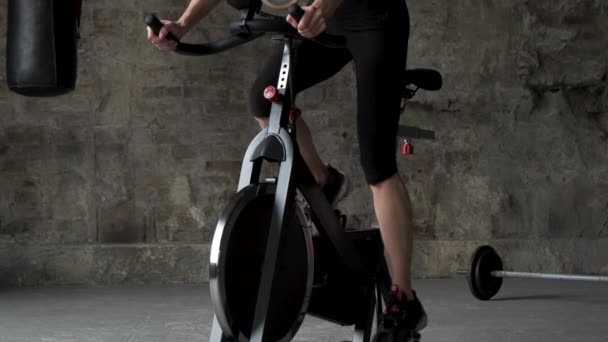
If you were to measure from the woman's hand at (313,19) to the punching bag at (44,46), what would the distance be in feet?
9.43

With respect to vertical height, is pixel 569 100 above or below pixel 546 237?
above

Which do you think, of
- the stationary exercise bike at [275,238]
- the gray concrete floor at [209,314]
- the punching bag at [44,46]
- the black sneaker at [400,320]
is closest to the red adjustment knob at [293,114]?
the stationary exercise bike at [275,238]

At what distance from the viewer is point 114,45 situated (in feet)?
19.4

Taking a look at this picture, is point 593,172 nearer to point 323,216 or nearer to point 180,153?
point 180,153

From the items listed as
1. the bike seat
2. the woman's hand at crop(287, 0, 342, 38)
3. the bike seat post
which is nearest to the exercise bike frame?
the bike seat post

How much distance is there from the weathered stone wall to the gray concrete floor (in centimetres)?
35

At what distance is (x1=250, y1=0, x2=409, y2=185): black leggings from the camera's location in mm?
2732

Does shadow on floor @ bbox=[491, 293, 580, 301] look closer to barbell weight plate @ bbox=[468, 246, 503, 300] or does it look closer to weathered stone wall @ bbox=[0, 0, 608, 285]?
barbell weight plate @ bbox=[468, 246, 503, 300]

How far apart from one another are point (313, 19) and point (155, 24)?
44 cm

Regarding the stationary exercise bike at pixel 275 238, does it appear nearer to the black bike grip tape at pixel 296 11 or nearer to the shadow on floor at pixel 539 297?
the black bike grip tape at pixel 296 11

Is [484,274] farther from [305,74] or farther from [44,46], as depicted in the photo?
[44,46]

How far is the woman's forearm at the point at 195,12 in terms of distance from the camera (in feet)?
8.78

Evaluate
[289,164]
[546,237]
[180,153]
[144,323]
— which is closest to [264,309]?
[289,164]

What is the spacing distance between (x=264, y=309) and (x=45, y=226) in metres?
3.71
